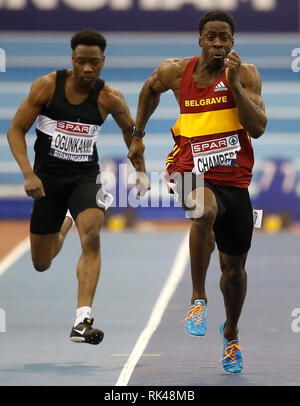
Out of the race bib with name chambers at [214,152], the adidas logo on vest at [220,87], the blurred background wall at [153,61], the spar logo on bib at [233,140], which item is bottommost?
the race bib with name chambers at [214,152]

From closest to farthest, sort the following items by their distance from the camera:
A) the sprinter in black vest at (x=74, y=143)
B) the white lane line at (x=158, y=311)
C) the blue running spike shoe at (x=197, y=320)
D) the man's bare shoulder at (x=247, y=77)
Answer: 1. the blue running spike shoe at (x=197, y=320)
2. the man's bare shoulder at (x=247, y=77)
3. the white lane line at (x=158, y=311)
4. the sprinter in black vest at (x=74, y=143)

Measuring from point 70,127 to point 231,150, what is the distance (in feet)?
4.94

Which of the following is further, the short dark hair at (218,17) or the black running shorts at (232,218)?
the black running shorts at (232,218)

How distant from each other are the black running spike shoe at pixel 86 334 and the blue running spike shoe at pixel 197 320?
0.68 meters

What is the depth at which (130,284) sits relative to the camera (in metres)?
15.0

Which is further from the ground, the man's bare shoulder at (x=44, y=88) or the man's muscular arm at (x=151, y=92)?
the man's bare shoulder at (x=44, y=88)

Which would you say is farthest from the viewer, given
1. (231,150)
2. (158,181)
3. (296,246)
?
(158,181)

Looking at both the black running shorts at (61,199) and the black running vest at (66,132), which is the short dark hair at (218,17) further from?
the black running shorts at (61,199)

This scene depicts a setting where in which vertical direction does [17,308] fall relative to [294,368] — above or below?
above

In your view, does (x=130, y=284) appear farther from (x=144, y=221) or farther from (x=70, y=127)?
(x=144, y=221)

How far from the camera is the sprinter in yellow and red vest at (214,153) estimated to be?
8.70 m

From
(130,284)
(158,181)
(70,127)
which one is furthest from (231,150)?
(158,181)

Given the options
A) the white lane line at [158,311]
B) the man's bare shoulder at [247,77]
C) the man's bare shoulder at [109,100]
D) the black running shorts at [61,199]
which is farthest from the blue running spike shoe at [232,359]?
the man's bare shoulder at [109,100]

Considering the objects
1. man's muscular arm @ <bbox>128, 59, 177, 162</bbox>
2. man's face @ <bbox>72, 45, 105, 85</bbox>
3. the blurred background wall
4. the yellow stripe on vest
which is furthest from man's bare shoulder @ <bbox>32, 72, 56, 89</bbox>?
the blurred background wall
